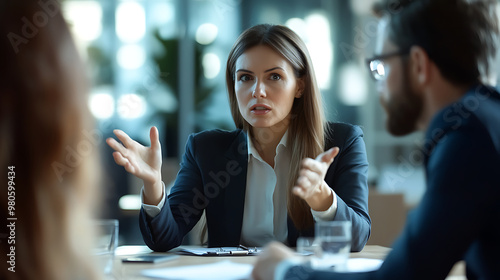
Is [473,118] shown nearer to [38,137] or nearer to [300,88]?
[38,137]

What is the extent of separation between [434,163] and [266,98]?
3.83 ft

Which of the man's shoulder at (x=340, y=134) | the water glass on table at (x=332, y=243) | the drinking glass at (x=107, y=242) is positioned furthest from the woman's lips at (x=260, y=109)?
the drinking glass at (x=107, y=242)

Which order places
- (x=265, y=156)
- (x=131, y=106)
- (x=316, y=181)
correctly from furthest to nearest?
(x=131, y=106) → (x=265, y=156) → (x=316, y=181)

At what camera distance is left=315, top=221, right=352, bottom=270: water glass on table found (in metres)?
1.30

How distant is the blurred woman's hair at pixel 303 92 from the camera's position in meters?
2.23

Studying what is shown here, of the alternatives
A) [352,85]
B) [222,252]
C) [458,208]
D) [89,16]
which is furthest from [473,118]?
[89,16]

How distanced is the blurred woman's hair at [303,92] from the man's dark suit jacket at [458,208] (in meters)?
1.08

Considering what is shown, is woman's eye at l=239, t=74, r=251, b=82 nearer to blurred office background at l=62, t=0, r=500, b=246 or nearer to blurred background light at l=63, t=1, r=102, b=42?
blurred office background at l=62, t=0, r=500, b=246

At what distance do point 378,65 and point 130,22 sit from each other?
204 inches

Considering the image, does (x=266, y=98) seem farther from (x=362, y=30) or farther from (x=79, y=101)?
(x=362, y=30)

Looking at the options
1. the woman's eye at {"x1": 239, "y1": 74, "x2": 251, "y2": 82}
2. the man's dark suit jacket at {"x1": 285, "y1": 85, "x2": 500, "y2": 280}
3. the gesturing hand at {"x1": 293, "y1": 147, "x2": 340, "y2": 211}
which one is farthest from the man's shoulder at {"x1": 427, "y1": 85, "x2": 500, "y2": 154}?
the woman's eye at {"x1": 239, "y1": 74, "x2": 251, "y2": 82}

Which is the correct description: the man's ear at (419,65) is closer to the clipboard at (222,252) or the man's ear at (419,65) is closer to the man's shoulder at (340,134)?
the clipboard at (222,252)

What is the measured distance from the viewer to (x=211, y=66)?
6234mm

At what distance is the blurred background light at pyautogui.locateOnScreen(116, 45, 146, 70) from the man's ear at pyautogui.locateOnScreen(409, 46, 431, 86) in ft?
16.9
